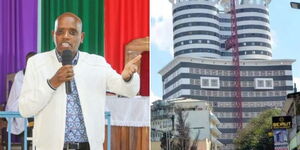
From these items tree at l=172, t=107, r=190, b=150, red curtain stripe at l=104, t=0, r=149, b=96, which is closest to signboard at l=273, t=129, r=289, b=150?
tree at l=172, t=107, r=190, b=150

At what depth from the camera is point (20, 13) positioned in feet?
13.3

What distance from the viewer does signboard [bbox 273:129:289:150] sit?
89.4 ft

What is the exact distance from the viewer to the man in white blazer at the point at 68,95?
1.89 meters

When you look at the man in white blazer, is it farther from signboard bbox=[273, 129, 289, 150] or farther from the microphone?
signboard bbox=[273, 129, 289, 150]

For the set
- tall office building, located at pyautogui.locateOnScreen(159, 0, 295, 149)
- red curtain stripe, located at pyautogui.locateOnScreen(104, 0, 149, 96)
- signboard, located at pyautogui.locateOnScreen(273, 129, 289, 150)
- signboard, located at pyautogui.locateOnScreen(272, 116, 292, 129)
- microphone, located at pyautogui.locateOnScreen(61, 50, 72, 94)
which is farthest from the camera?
tall office building, located at pyautogui.locateOnScreen(159, 0, 295, 149)

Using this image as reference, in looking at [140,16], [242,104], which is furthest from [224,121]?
[140,16]

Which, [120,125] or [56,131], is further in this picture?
[120,125]

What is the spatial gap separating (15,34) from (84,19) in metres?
0.54

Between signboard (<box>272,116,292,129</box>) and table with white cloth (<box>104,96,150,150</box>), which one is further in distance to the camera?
signboard (<box>272,116,292,129</box>)

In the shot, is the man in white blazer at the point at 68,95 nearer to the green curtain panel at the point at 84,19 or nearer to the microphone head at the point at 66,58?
the microphone head at the point at 66,58

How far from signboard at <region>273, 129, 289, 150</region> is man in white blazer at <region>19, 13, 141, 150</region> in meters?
26.0

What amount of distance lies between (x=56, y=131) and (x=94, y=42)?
217cm

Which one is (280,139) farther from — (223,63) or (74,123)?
(74,123)

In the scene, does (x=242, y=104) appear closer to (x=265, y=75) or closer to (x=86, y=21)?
(x=265, y=75)
